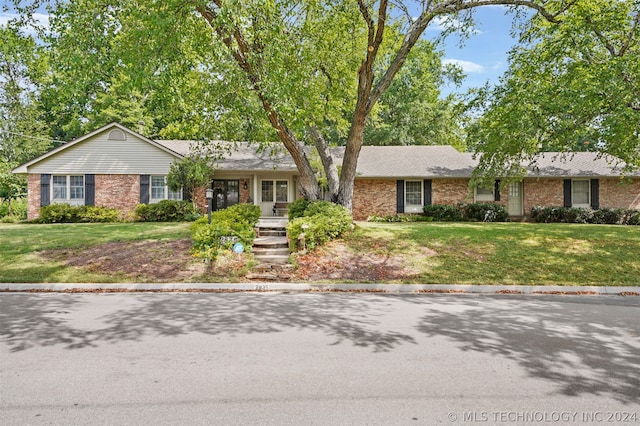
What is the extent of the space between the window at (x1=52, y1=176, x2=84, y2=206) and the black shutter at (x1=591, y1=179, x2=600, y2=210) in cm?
2723

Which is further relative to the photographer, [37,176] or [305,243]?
[37,176]

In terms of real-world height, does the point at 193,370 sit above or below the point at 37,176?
below

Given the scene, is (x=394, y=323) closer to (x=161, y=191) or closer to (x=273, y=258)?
(x=273, y=258)

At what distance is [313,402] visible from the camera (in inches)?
144

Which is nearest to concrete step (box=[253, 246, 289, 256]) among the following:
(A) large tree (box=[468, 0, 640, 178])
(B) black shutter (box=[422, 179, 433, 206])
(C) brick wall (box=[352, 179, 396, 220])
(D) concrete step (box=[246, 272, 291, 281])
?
(D) concrete step (box=[246, 272, 291, 281])

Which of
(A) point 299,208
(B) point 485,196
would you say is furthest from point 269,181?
(B) point 485,196

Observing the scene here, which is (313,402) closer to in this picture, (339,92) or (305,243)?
(305,243)

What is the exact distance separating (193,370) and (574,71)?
1372 cm

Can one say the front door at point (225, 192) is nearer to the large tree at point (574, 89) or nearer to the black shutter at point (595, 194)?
the large tree at point (574, 89)

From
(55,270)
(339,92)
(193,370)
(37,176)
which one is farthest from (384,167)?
(193,370)

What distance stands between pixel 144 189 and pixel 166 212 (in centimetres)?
266

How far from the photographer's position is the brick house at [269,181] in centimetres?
2211

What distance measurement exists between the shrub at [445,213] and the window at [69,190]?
18.3 m

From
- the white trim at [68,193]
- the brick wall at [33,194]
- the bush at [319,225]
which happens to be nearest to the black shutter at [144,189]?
the white trim at [68,193]
